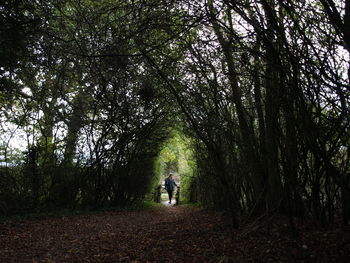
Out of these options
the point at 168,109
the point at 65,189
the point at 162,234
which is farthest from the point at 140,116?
the point at 162,234

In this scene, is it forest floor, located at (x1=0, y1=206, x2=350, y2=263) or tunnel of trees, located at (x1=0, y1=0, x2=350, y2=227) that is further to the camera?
tunnel of trees, located at (x1=0, y1=0, x2=350, y2=227)

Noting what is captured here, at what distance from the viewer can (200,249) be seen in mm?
3254

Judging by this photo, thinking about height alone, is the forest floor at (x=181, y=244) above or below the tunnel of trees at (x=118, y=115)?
below

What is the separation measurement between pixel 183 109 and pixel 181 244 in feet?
6.42

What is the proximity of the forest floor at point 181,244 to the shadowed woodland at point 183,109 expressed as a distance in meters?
0.05

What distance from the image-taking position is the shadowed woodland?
2.50 m

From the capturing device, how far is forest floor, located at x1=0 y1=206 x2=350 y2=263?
2.59 m

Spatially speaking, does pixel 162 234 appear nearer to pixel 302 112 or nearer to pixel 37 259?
pixel 37 259

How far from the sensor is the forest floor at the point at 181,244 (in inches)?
102

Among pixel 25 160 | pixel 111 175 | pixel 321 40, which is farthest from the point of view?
pixel 111 175

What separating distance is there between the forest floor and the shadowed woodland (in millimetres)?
48

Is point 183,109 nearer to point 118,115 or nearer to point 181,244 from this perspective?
point 181,244

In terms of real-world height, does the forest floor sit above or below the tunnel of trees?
below

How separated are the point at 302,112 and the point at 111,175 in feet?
22.8
